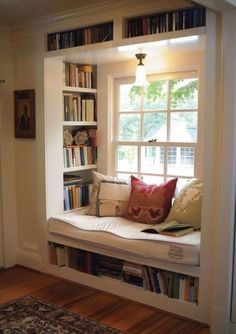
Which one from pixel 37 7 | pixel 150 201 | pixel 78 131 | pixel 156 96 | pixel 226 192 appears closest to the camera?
pixel 226 192

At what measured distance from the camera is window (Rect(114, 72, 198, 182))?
12.2ft

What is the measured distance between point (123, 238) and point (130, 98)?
1.54 metres

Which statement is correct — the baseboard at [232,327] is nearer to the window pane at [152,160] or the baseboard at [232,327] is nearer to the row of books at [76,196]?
the window pane at [152,160]

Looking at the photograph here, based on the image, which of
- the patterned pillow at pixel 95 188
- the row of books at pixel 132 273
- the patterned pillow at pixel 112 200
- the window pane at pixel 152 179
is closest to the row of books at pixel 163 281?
the row of books at pixel 132 273

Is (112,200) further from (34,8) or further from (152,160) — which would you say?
(34,8)

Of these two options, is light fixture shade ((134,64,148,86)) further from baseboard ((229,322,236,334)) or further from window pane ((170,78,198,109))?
baseboard ((229,322,236,334))

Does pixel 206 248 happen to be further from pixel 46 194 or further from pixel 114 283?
pixel 46 194

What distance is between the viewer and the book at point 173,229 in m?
3.14

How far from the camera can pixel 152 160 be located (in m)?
4.00

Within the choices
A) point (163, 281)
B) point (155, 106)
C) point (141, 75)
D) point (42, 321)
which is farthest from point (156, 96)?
point (42, 321)

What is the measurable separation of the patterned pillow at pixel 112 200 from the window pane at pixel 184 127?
659 millimetres

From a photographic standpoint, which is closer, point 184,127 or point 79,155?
point 184,127

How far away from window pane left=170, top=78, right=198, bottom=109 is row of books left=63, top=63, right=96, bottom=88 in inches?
36.1

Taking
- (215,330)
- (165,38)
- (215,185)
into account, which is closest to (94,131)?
(165,38)
